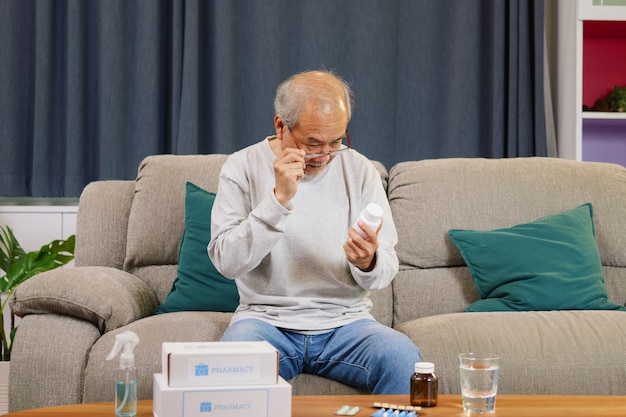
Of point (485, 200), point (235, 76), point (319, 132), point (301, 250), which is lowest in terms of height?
point (301, 250)

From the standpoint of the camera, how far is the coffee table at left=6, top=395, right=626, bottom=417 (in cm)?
145

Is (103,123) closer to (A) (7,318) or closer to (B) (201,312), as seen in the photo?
(A) (7,318)

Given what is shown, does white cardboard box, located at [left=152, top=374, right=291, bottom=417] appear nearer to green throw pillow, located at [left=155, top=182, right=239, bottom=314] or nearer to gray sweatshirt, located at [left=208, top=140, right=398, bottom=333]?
gray sweatshirt, located at [left=208, top=140, right=398, bottom=333]

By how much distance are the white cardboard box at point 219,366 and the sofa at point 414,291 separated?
2.35 feet

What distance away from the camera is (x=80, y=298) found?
221cm

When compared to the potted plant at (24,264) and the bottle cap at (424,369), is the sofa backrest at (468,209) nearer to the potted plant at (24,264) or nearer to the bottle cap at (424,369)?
the bottle cap at (424,369)

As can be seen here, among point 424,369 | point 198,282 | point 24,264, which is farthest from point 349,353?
point 24,264

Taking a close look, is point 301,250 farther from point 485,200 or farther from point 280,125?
point 485,200

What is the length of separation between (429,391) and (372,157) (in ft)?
7.62

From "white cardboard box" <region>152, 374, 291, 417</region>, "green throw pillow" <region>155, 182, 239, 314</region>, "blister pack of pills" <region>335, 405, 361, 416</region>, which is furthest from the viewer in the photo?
"green throw pillow" <region>155, 182, 239, 314</region>

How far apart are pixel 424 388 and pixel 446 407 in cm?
5

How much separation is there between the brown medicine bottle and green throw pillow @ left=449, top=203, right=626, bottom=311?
1.00 meters

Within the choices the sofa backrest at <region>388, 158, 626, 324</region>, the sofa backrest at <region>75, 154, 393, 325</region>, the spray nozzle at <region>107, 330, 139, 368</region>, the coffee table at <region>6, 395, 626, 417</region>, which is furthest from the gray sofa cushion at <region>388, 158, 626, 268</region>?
the spray nozzle at <region>107, 330, 139, 368</region>

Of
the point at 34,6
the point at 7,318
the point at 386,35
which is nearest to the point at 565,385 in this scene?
the point at 386,35
